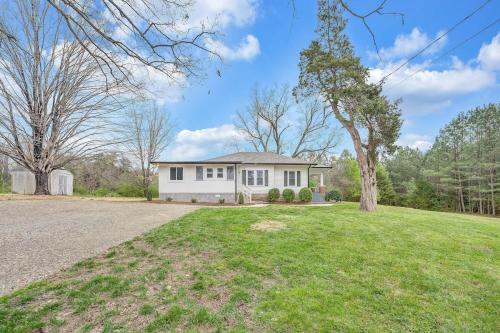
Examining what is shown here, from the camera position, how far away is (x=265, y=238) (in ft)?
20.9

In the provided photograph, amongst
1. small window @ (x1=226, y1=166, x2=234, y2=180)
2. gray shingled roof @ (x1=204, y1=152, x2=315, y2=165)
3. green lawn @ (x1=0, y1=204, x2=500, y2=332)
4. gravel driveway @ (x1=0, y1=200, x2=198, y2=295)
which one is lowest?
green lawn @ (x1=0, y1=204, x2=500, y2=332)

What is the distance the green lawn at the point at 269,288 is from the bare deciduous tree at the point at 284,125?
25240mm

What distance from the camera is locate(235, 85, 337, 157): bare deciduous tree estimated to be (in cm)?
3092

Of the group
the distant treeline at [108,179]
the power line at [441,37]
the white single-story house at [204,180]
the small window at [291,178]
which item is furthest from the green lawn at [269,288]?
the distant treeline at [108,179]

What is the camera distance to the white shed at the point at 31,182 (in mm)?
21297

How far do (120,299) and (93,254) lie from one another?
2408mm

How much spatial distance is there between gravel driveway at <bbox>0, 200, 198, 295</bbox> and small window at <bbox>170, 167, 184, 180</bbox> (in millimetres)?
8279

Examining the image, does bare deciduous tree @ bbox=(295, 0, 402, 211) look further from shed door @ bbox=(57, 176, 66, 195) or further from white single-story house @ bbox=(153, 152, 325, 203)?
shed door @ bbox=(57, 176, 66, 195)

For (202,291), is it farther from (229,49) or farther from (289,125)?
(289,125)

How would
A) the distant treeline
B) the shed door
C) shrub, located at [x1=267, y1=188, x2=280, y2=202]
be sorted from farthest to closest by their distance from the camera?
the distant treeline, the shed door, shrub, located at [x1=267, y1=188, x2=280, y2=202]

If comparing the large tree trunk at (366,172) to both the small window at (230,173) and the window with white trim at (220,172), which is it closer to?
the small window at (230,173)

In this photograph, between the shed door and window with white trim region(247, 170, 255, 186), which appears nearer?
window with white trim region(247, 170, 255, 186)

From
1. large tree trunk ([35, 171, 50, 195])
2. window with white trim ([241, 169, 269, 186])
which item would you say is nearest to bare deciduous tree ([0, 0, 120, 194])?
large tree trunk ([35, 171, 50, 195])

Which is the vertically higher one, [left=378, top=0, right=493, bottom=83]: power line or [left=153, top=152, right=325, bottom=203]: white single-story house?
[left=378, top=0, right=493, bottom=83]: power line
